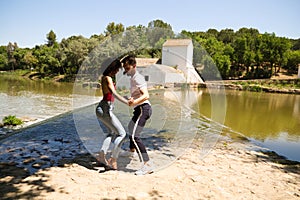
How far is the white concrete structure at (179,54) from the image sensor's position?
19.1 ft

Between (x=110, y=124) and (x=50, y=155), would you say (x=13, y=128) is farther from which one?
(x=110, y=124)

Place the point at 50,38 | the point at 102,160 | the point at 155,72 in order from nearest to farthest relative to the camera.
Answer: the point at 102,160
the point at 155,72
the point at 50,38

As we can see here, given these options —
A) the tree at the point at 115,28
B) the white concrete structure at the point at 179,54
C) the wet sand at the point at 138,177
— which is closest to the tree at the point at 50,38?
the tree at the point at 115,28

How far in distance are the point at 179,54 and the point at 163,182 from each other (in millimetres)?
4749

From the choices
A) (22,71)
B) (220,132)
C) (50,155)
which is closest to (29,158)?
(50,155)

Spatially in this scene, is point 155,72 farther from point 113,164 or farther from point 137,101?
point 113,164

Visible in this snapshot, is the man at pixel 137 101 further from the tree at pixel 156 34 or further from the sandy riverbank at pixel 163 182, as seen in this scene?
the tree at pixel 156 34

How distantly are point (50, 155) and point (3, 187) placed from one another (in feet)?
5.07

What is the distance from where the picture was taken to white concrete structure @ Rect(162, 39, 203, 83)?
584 centimetres

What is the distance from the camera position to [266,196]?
10.8ft

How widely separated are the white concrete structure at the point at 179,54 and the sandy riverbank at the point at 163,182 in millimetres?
2708

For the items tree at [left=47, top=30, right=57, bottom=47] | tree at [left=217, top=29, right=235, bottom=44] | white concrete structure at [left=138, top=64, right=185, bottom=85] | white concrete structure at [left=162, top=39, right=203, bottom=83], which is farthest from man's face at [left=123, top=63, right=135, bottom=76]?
tree at [left=47, top=30, right=57, bottom=47]

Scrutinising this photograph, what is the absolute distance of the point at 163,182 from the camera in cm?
351

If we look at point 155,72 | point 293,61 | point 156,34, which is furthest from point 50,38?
point 156,34
